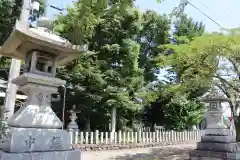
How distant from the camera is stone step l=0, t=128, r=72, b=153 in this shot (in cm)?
378

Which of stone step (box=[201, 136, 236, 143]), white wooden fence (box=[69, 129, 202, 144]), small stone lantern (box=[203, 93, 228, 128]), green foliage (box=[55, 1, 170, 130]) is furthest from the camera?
green foliage (box=[55, 1, 170, 130])

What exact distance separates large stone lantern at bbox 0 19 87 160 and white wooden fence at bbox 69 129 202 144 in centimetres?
546

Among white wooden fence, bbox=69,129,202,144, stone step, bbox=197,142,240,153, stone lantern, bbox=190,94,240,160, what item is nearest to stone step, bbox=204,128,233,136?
stone lantern, bbox=190,94,240,160

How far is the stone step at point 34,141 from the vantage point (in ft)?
12.4

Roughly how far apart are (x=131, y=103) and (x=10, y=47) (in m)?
8.52

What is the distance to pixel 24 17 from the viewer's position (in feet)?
29.7

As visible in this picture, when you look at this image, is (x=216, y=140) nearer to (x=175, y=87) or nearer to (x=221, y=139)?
(x=221, y=139)

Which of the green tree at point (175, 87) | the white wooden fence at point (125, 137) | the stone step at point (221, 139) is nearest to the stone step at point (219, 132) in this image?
the stone step at point (221, 139)

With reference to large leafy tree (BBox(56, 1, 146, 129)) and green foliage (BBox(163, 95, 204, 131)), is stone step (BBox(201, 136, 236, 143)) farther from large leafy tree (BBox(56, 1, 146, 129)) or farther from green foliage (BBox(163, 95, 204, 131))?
green foliage (BBox(163, 95, 204, 131))

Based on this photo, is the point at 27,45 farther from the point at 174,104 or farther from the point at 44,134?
the point at 174,104

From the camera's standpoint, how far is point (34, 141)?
3.94 meters

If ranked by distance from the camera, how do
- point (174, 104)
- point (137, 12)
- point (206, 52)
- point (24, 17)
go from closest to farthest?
point (206, 52)
point (24, 17)
point (137, 12)
point (174, 104)

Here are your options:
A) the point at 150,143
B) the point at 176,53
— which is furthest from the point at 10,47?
the point at 150,143

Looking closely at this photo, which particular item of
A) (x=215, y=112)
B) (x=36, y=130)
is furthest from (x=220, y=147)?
(x=36, y=130)
